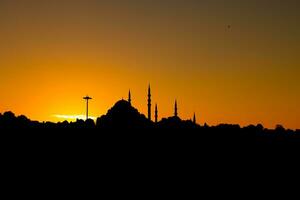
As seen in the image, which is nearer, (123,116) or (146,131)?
(146,131)

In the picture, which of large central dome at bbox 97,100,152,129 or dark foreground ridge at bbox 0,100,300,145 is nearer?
dark foreground ridge at bbox 0,100,300,145

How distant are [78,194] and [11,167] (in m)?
12.7

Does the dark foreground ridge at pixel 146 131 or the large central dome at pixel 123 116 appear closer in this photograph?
the dark foreground ridge at pixel 146 131

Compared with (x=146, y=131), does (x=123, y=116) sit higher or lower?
higher

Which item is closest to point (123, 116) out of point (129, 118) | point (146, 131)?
point (129, 118)

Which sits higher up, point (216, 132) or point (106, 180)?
point (216, 132)

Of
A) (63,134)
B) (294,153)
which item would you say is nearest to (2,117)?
(63,134)

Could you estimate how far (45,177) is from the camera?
6594 centimetres

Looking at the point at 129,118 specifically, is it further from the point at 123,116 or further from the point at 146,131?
the point at 146,131

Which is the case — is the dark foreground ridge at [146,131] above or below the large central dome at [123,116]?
below

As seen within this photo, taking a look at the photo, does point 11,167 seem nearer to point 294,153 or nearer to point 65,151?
point 65,151

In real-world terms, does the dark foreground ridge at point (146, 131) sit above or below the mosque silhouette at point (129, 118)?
below

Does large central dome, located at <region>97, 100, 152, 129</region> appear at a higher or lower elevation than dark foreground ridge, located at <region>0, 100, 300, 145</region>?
higher

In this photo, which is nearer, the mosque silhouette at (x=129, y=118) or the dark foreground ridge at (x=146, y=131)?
the dark foreground ridge at (x=146, y=131)
